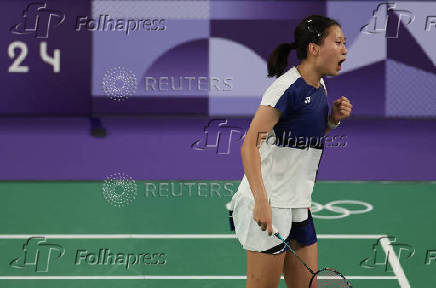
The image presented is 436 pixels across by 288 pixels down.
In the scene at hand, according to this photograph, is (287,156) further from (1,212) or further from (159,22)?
(159,22)

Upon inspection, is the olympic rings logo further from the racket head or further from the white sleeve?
the white sleeve

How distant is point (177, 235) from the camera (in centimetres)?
644

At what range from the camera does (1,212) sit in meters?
7.11

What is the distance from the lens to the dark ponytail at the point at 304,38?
350 centimetres

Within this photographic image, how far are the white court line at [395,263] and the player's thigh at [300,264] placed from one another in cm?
191

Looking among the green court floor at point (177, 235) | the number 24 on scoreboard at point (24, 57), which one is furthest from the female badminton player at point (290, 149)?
the number 24 on scoreboard at point (24, 57)

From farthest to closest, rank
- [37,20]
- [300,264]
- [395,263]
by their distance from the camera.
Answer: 1. [37,20]
2. [395,263]
3. [300,264]

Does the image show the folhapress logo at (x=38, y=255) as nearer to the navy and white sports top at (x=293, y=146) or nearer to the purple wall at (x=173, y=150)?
the purple wall at (x=173, y=150)

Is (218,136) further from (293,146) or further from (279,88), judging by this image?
(279,88)

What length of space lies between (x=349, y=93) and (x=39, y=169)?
13.2 ft

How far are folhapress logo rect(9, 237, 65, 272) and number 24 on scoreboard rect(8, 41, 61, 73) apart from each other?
118 inches

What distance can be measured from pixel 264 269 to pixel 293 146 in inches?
25.7

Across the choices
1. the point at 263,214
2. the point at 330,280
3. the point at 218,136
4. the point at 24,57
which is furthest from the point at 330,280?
the point at 24,57

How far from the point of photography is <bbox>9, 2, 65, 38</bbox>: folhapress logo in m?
8.50
